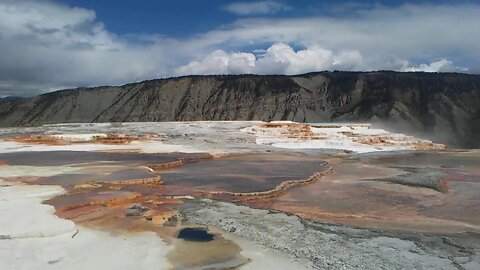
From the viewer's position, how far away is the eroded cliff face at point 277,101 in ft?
234

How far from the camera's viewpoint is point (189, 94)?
84062 millimetres

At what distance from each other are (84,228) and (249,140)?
851 inches

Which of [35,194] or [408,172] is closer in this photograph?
[35,194]

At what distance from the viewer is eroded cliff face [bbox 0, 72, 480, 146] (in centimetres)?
7119

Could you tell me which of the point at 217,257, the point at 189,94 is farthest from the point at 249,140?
the point at 189,94

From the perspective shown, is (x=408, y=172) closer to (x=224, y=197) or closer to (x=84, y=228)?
(x=224, y=197)

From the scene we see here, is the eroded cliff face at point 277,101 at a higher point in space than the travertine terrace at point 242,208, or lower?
higher

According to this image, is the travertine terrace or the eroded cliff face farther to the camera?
the eroded cliff face

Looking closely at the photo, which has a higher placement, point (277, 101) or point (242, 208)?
point (277, 101)

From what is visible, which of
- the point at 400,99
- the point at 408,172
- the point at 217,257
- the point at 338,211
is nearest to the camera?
the point at 217,257

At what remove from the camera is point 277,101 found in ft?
262

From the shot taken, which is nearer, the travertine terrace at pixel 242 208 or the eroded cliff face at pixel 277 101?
the travertine terrace at pixel 242 208

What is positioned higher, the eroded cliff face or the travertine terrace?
the eroded cliff face

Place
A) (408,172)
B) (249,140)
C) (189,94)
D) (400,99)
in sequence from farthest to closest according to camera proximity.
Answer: (189,94) → (400,99) → (249,140) → (408,172)
